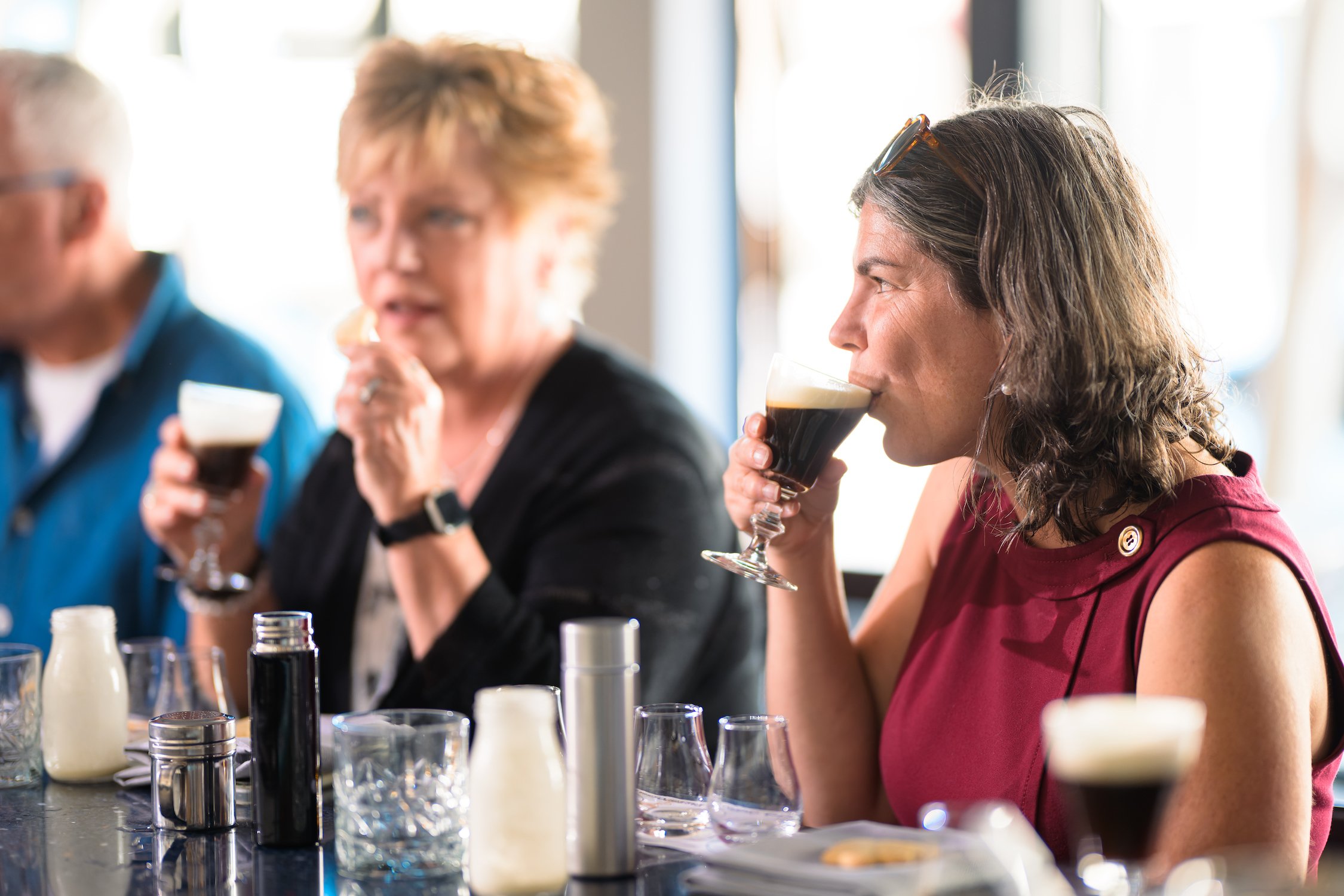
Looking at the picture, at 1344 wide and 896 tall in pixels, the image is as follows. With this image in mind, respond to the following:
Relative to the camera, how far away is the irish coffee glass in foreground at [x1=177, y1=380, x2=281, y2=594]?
2.17 meters

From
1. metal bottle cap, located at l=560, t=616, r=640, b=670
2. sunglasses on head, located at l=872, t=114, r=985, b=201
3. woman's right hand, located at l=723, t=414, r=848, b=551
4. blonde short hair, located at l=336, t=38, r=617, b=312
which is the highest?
blonde short hair, located at l=336, t=38, r=617, b=312

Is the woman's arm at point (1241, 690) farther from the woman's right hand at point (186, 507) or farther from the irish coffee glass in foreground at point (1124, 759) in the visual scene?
the woman's right hand at point (186, 507)

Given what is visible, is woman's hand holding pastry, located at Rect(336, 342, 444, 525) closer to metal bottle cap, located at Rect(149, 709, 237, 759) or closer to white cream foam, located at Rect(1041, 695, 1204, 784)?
metal bottle cap, located at Rect(149, 709, 237, 759)

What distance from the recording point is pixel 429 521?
202 centimetres

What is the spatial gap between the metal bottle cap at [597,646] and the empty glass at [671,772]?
0.57ft

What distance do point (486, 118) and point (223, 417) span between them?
27.0 inches

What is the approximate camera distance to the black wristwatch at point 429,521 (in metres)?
2.01

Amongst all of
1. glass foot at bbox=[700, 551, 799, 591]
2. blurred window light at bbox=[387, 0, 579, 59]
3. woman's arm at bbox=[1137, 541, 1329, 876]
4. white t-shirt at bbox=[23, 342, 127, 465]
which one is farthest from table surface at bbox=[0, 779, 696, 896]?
blurred window light at bbox=[387, 0, 579, 59]

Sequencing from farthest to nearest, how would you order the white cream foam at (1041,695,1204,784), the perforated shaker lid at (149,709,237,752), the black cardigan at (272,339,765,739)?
the black cardigan at (272,339,765,739) → the perforated shaker lid at (149,709,237,752) → the white cream foam at (1041,695,1204,784)

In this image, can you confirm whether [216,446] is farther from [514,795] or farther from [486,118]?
[514,795]

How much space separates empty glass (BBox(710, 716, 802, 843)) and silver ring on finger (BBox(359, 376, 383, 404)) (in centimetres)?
106

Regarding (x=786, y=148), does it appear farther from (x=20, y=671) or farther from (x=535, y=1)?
(x=20, y=671)

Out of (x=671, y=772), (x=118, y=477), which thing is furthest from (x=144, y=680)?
(x=118, y=477)

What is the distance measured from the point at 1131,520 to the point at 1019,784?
300 millimetres
